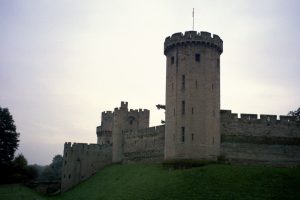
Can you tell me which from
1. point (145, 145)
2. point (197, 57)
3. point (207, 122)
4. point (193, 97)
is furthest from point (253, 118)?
point (145, 145)

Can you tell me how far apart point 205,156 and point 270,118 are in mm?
8246

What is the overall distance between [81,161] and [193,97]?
2388 centimetres

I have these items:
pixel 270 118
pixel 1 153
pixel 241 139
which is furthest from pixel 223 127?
pixel 1 153

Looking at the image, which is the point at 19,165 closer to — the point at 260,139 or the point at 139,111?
the point at 139,111

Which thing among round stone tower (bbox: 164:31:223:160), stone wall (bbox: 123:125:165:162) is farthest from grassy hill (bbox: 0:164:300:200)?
stone wall (bbox: 123:125:165:162)

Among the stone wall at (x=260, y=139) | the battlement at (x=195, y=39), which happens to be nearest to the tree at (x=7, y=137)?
the battlement at (x=195, y=39)

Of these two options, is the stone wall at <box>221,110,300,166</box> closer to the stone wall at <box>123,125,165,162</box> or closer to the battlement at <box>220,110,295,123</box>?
the battlement at <box>220,110,295,123</box>

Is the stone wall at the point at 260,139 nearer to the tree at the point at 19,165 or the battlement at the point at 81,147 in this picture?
the battlement at the point at 81,147

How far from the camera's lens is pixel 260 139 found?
37.9 meters

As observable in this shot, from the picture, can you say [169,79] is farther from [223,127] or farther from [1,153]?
[1,153]

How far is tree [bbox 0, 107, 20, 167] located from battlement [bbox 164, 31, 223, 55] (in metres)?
32.2

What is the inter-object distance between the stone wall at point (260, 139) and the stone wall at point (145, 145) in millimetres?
8553

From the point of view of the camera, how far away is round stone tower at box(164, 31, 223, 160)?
3556 centimetres

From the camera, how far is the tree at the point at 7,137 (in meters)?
57.2
